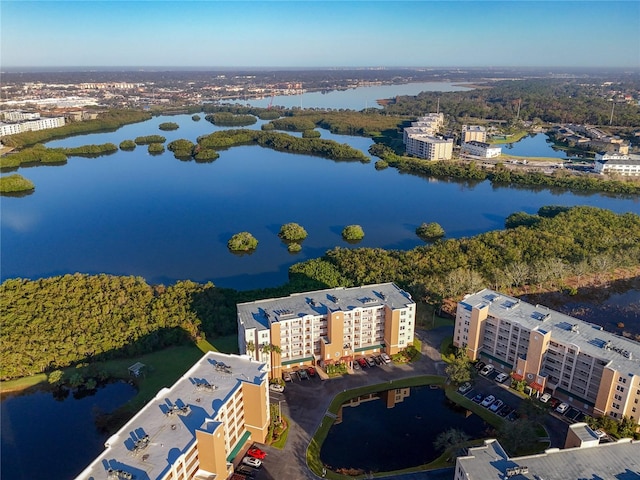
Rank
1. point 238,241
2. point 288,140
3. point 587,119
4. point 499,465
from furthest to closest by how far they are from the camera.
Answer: point 587,119 < point 288,140 < point 238,241 < point 499,465

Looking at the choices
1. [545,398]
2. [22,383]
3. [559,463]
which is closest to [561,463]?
[559,463]

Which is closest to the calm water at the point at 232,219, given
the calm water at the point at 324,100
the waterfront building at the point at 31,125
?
the waterfront building at the point at 31,125

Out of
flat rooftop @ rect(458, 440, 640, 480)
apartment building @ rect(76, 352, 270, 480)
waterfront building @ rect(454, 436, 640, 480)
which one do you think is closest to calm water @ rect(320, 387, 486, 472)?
apartment building @ rect(76, 352, 270, 480)

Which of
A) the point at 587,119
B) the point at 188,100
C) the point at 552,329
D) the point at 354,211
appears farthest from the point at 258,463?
the point at 188,100

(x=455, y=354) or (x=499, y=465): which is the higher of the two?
(x=499, y=465)

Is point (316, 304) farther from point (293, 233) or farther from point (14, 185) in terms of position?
point (14, 185)

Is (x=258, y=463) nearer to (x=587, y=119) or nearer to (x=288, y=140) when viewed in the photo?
(x=288, y=140)
